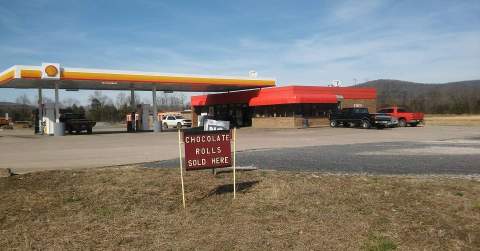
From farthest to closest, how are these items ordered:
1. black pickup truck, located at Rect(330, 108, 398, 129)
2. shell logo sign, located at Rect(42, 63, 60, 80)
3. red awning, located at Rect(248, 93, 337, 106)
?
red awning, located at Rect(248, 93, 337, 106) → black pickup truck, located at Rect(330, 108, 398, 129) → shell logo sign, located at Rect(42, 63, 60, 80)

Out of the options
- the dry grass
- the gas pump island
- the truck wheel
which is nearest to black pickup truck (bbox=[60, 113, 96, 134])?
the gas pump island

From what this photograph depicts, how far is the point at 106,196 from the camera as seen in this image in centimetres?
813

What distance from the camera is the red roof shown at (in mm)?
40875

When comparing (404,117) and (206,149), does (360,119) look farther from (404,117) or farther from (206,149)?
(206,149)

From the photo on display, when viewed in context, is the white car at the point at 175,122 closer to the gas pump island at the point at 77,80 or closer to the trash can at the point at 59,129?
the gas pump island at the point at 77,80

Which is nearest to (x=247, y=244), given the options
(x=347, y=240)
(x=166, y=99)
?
(x=347, y=240)

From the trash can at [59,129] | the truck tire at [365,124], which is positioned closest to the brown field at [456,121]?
the truck tire at [365,124]

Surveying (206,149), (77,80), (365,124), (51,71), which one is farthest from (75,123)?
(206,149)

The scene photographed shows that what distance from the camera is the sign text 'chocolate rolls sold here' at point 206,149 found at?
8.02 m

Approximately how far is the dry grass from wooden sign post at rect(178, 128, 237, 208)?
571mm

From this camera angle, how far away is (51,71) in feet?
109

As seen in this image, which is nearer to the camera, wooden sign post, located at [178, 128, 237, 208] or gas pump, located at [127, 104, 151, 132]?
wooden sign post, located at [178, 128, 237, 208]

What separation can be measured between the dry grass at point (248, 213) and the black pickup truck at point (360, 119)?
29298 millimetres

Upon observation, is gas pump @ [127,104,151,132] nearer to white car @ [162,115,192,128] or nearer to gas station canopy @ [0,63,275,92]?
gas station canopy @ [0,63,275,92]
